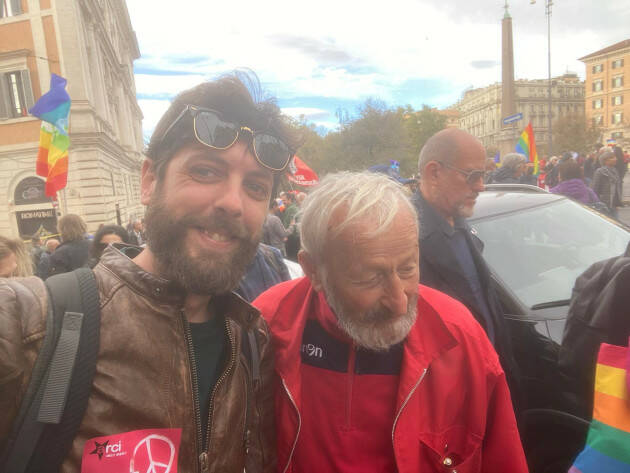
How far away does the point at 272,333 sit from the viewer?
1.71m

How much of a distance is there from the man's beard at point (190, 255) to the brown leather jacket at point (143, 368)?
2.4 inches

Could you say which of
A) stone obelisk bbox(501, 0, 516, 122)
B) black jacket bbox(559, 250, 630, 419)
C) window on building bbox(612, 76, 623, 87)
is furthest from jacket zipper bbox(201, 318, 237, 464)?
window on building bbox(612, 76, 623, 87)

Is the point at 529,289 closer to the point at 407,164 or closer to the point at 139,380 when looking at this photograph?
the point at 139,380

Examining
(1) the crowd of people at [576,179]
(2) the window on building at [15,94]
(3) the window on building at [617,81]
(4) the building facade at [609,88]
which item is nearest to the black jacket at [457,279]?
(1) the crowd of people at [576,179]

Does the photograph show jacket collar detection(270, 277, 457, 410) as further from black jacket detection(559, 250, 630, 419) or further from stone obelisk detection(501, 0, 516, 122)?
stone obelisk detection(501, 0, 516, 122)

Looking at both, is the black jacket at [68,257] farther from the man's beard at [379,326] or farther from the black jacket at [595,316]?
the black jacket at [595,316]

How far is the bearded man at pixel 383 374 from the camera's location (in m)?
1.51

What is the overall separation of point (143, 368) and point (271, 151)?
0.85 m

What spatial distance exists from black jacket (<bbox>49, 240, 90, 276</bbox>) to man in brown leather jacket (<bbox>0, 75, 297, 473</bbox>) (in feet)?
14.2

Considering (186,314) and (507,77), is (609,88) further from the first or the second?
(186,314)

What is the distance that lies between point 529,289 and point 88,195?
21.9m

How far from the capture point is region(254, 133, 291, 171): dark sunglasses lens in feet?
5.08

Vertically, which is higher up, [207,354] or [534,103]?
[534,103]

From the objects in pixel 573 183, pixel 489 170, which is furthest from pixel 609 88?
pixel 573 183
